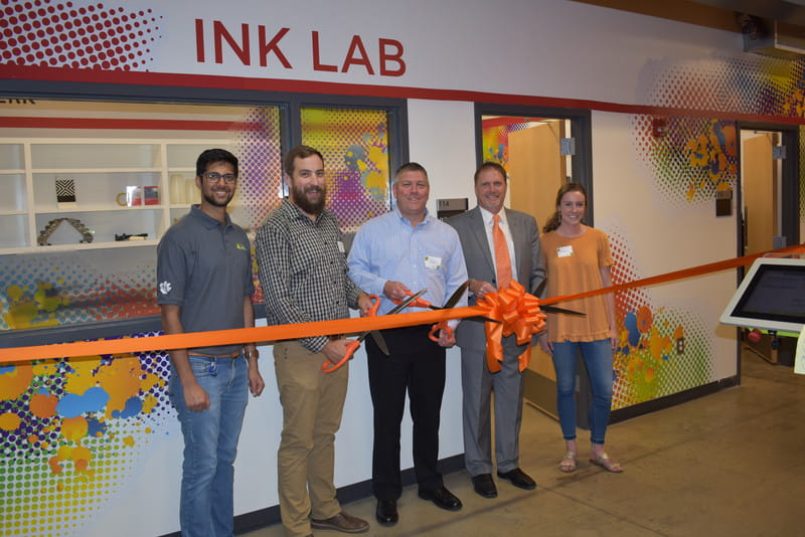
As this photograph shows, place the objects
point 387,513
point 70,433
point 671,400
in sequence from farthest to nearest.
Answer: point 671,400, point 387,513, point 70,433

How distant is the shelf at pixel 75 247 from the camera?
3057mm

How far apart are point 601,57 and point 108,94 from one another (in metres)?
3.41

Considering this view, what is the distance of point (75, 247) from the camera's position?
3.33 metres

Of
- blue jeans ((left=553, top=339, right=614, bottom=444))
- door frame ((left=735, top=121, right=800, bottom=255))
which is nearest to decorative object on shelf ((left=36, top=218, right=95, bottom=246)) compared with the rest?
blue jeans ((left=553, top=339, right=614, bottom=444))

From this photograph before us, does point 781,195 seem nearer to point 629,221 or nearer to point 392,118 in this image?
point 629,221

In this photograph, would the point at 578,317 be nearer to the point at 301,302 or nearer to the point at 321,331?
the point at 301,302

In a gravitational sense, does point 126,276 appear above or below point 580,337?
above

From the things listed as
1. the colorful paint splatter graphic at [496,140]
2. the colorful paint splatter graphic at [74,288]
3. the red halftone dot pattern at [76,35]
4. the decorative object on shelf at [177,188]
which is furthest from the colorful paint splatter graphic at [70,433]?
the colorful paint splatter graphic at [496,140]

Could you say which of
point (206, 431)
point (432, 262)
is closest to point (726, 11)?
point (432, 262)

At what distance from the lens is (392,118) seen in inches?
151

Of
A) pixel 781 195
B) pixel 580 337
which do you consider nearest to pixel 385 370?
pixel 580 337

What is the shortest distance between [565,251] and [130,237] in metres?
2.54

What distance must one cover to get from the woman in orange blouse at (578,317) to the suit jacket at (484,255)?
176 mm

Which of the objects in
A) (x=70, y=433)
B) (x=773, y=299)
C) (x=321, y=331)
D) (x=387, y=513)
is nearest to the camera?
(x=321, y=331)
